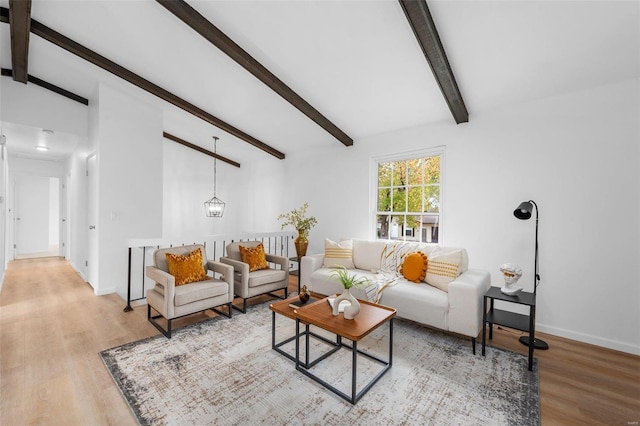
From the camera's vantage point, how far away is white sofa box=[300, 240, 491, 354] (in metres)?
Answer: 2.54

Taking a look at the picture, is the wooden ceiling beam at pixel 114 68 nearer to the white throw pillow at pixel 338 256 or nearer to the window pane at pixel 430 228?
the white throw pillow at pixel 338 256

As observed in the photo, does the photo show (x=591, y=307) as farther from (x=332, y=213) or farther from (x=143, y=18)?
(x=143, y=18)

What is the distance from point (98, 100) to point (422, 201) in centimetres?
492

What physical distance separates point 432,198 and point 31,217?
973cm

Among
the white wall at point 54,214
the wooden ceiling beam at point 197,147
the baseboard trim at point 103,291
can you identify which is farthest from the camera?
the white wall at point 54,214

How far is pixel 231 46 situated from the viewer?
Answer: 2781mm

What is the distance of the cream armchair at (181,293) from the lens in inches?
106

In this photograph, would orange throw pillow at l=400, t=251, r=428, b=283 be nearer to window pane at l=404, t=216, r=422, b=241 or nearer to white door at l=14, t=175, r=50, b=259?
window pane at l=404, t=216, r=422, b=241

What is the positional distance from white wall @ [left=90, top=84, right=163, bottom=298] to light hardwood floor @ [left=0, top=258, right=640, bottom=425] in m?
0.68

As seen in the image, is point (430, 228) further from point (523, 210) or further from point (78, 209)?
point (78, 209)

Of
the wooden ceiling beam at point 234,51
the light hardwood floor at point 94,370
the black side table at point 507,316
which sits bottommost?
the light hardwood floor at point 94,370

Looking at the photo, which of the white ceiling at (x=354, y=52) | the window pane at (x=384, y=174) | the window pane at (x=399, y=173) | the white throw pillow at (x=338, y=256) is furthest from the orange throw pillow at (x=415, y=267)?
the white ceiling at (x=354, y=52)

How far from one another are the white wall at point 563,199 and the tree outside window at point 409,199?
0.23m

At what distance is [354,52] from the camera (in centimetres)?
270
